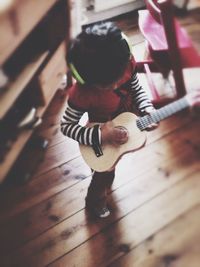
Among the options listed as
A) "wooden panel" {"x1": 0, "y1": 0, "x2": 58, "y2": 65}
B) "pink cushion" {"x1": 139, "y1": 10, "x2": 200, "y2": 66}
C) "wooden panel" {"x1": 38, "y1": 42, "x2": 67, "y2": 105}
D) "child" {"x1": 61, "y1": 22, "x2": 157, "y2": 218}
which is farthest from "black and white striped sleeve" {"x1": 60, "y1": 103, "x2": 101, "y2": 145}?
"pink cushion" {"x1": 139, "y1": 10, "x2": 200, "y2": 66}

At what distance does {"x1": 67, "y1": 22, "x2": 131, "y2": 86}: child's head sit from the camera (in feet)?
2.22

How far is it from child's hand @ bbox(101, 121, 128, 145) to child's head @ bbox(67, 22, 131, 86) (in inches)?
7.5

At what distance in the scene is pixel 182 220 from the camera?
1166 mm

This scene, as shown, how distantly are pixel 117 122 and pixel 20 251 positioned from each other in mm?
623

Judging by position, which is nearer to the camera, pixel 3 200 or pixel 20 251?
pixel 20 251

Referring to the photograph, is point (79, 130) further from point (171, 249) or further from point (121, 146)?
point (171, 249)

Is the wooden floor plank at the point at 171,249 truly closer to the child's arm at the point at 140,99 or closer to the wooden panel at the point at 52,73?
the child's arm at the point at 140,99

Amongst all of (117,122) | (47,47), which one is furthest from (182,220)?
(47,47)

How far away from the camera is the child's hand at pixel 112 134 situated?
0.88 metres

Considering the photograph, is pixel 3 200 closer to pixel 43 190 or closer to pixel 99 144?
pixel 43 190

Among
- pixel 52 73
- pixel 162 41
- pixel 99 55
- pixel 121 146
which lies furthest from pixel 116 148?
pixel 162 41

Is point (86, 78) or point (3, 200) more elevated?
point (86, 78)

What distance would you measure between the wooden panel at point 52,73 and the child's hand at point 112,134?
1.54 ft

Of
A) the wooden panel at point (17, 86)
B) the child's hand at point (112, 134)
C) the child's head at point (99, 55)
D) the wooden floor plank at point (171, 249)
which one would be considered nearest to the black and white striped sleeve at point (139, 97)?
the child's hand at point (112, 134)
